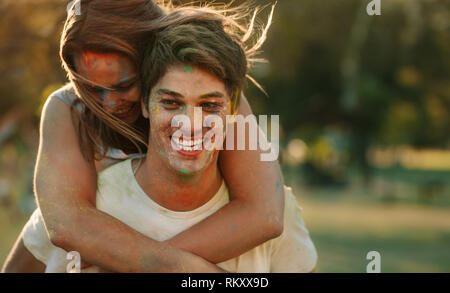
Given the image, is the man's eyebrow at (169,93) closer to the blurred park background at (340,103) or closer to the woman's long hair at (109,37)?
the woman's long hair at (109,37)

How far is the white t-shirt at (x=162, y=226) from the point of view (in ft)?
11.1

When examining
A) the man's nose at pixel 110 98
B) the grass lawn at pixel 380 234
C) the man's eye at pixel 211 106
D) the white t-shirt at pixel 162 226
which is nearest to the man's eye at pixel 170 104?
the man's eye at pixel 211 106

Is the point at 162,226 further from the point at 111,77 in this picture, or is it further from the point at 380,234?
the point at 380,234

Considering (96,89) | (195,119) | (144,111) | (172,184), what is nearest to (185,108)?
(195,119)

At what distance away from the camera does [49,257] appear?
3.82 metres

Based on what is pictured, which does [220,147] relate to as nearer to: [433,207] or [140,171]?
[140,171]

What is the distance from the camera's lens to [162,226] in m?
3.38

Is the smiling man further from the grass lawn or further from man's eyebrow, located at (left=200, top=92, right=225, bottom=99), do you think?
the grass lawn

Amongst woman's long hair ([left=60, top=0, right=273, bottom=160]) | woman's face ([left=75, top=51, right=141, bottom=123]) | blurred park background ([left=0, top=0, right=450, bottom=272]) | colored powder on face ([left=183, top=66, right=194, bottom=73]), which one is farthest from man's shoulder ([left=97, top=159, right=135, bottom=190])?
blurred park background ([left=0, top=0, right=450, bottom=272])

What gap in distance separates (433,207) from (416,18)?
23.7 feet

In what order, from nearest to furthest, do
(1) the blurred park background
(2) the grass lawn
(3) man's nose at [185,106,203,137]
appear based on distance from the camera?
1. (3) man's nose at [185,106,203,137]
2. (1) the blurred park background
3. (2) the grass lawn

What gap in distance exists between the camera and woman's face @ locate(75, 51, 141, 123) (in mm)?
3436

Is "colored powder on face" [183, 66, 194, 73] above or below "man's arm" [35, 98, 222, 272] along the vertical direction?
above

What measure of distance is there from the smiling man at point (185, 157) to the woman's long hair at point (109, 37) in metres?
0.10
